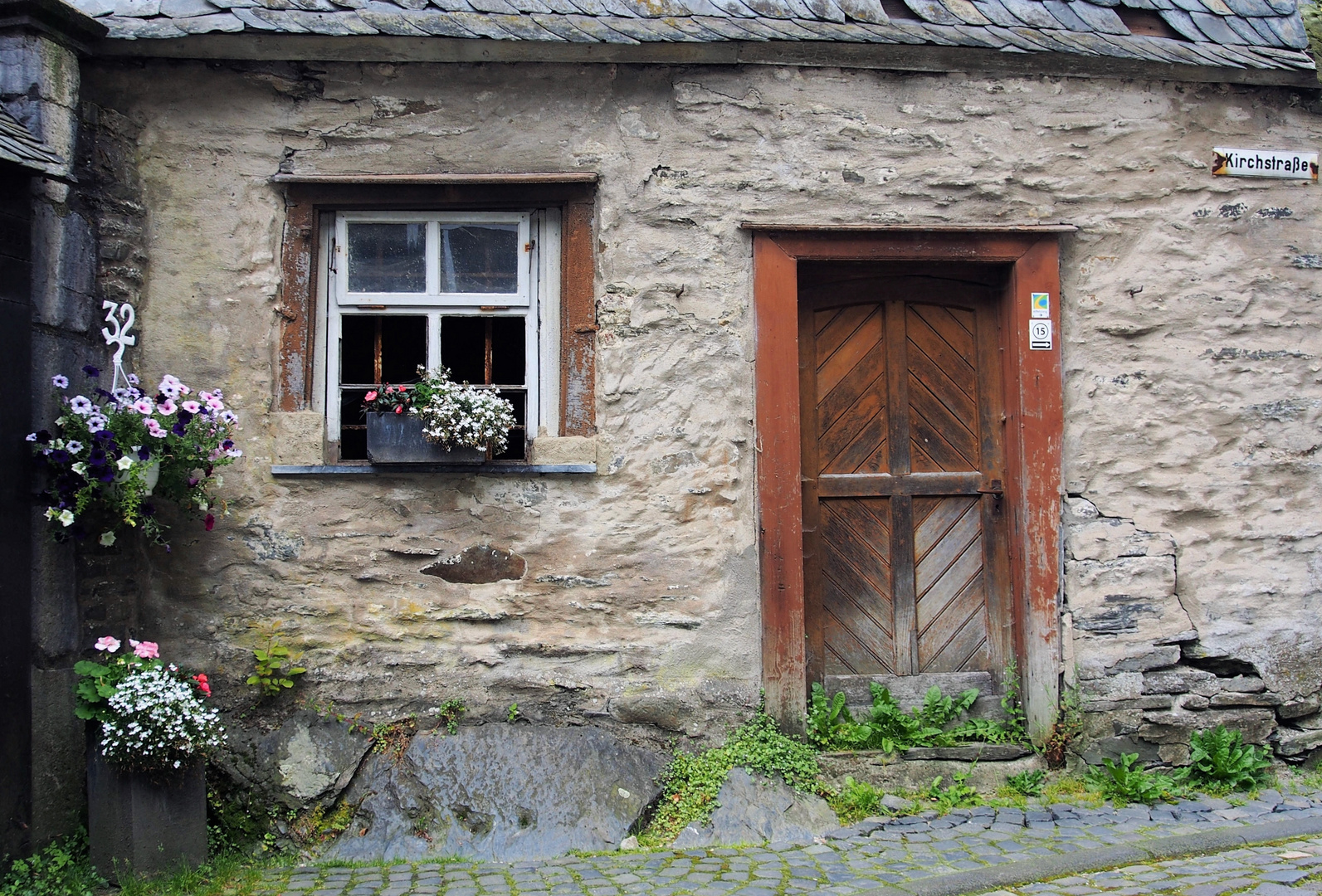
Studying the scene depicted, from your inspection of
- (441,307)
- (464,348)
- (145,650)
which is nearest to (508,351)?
(464,348)

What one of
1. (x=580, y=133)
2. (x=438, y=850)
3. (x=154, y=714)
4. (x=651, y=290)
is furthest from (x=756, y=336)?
(x=154, y=714)

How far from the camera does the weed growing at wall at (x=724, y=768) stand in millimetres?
4078

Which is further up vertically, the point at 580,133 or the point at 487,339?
the point at 580,133

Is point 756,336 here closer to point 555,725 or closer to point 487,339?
point 487,339

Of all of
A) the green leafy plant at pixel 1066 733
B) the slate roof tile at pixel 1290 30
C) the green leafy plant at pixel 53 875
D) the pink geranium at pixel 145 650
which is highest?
the slate roof tile at pixel 1290 30

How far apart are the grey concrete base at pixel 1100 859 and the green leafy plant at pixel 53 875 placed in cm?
280

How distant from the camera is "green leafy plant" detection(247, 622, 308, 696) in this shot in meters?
4.22

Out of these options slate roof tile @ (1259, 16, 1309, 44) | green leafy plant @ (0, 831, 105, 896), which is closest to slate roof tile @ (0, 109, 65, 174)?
green leafy plant @ (0, 831, 105, 896)

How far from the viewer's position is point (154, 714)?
3590 mm

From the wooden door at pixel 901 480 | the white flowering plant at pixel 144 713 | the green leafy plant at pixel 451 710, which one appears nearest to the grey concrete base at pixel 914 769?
the wooden door at pixel 901 480

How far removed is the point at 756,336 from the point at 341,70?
2.23 metres

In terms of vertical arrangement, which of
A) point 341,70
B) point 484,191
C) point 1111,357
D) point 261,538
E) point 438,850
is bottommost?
point 438,850

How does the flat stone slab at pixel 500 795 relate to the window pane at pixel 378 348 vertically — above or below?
Answer: below

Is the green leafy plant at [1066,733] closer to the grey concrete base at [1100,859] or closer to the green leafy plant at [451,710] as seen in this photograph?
the grey concrete base at [1100,859]
